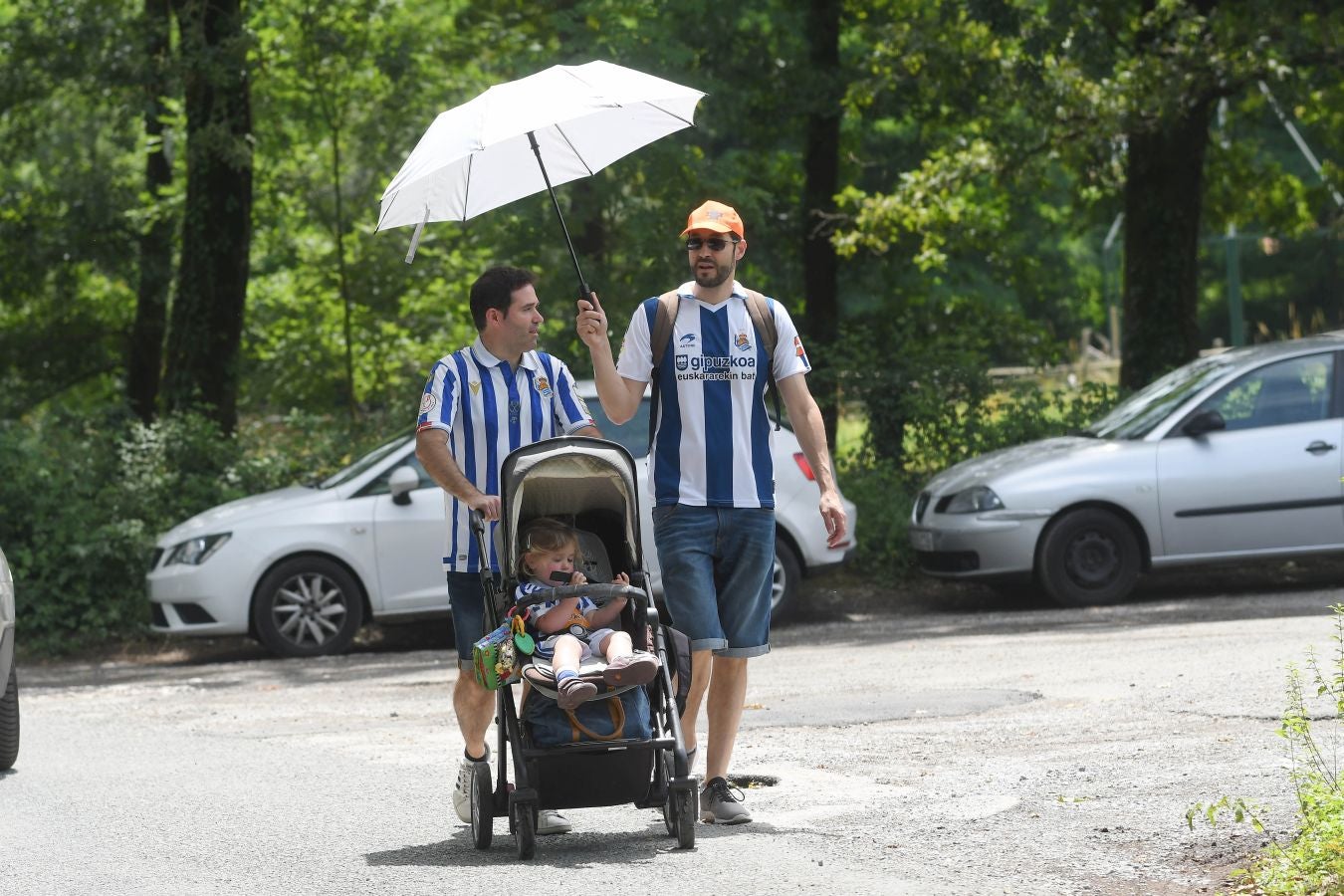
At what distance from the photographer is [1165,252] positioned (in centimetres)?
1877

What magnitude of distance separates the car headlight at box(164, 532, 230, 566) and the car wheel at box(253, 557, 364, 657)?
406 millimetres

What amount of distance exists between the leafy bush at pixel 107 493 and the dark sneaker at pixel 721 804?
8.78 meters

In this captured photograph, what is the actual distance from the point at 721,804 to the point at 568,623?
92 centimetres

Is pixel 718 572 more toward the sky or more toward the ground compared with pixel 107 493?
more toward the ground

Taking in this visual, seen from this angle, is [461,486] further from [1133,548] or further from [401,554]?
[1133,548]

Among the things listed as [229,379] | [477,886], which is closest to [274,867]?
[477,886]

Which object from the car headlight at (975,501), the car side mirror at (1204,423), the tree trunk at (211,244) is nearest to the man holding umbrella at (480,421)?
the car headlight at (975,501)

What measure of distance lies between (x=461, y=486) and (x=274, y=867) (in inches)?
53.4

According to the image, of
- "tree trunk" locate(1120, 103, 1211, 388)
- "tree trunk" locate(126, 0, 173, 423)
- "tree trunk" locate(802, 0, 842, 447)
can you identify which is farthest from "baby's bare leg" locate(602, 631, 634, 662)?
"tree trunk" locate(126, 0, 173, 423)

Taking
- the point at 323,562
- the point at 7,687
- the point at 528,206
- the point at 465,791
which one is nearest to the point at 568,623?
the point at 465,791

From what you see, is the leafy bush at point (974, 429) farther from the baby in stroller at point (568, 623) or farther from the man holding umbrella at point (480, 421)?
the baby in stroller at point (568, 623)

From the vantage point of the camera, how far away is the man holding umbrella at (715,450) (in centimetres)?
649

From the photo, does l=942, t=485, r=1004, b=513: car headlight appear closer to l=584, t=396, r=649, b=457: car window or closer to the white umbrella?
l=584, t=396, r=649, b=457: car window

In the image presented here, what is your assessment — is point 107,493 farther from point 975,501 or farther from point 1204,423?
point 1204,423
